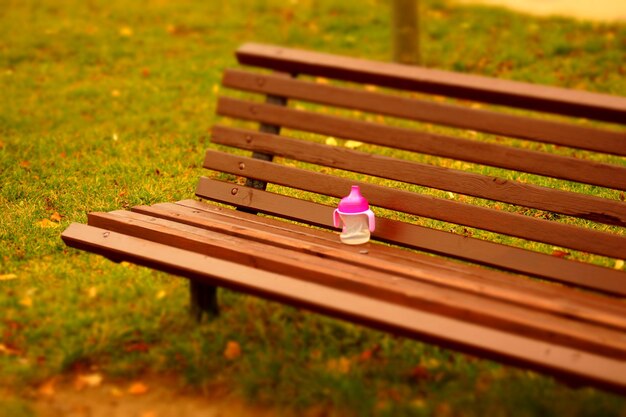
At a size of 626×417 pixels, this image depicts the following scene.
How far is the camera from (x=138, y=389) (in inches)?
127

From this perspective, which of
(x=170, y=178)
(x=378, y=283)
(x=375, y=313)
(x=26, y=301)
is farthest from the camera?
(x=170, y=178)

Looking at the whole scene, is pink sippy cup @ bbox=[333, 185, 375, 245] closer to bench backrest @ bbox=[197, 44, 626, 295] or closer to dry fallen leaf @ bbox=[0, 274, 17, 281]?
bench backrest @ bbox=[197, 44, 626, 295]

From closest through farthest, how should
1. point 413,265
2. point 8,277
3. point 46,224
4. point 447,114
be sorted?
point 413,265, point 447,114, point 8,277, point 46,224

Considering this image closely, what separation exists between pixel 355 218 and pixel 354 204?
2.5 inches

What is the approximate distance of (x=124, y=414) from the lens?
10.2ft

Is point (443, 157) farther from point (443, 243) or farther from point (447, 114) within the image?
point (443, 243)

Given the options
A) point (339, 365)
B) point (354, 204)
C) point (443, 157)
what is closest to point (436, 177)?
point (443, 157)

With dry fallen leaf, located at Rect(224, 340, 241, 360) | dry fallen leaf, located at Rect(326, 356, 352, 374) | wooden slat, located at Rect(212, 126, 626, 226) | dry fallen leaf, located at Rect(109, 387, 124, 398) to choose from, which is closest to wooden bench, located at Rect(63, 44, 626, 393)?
wooden slat, located at Rect(212, 126, 626, 226)

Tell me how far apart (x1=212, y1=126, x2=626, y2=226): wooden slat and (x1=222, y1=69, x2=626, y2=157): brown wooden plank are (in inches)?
4.3

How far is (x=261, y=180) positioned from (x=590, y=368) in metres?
1.85

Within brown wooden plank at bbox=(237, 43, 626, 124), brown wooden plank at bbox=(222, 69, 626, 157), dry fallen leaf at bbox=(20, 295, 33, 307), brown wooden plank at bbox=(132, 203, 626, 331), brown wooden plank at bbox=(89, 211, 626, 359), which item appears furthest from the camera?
dry fallen leaf at bbox=(20, 295, 33, 307)

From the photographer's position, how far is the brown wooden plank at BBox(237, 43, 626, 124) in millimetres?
3105

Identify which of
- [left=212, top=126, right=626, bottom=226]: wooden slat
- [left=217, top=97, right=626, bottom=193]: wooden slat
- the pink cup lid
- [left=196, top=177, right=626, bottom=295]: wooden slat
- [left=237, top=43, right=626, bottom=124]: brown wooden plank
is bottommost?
[left=196, top=177, right=626, bottom=295]: wooden slat

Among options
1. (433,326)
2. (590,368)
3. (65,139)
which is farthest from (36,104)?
(590,368)
